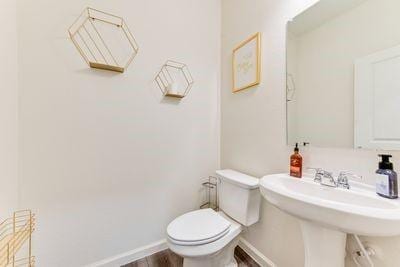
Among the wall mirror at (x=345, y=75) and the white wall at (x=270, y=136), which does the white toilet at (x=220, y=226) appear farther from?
the wall mirror at (x=345, y=75)

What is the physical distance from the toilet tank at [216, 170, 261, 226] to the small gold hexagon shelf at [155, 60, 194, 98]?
84cm

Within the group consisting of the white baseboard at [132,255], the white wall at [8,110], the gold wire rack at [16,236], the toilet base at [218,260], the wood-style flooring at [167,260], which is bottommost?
the wood-style flooring at [167,260]

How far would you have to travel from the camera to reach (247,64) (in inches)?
59.5

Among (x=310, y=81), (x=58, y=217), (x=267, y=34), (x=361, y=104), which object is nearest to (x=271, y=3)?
(x=267, y=34)

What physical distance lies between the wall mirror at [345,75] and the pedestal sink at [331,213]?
0.25 meters

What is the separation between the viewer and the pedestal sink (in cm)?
58

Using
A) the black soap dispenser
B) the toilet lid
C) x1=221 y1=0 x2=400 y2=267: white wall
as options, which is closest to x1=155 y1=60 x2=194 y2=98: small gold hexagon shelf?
x1=221 y1=0 x2=400 y2=267: white wall

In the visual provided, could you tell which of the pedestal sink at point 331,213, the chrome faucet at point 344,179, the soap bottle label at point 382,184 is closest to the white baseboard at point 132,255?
the pedestal sink at point 331,213

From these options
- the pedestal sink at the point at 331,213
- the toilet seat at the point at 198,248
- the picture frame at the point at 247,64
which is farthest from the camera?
the picture frame at the point at 247,64

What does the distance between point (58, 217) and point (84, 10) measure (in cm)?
145

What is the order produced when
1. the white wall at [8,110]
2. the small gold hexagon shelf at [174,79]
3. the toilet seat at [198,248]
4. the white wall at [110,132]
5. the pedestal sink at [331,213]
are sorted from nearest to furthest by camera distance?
the pedestal sink at [331,213]
the white wall at [8,110]
the toilet seat at [198,248]
the white wall at [110,132]
the small gold hexagon shelf at [174,79]

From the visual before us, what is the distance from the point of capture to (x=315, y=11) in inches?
40.7

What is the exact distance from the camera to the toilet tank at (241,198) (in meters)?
1.27

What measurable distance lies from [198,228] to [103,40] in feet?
4.93
